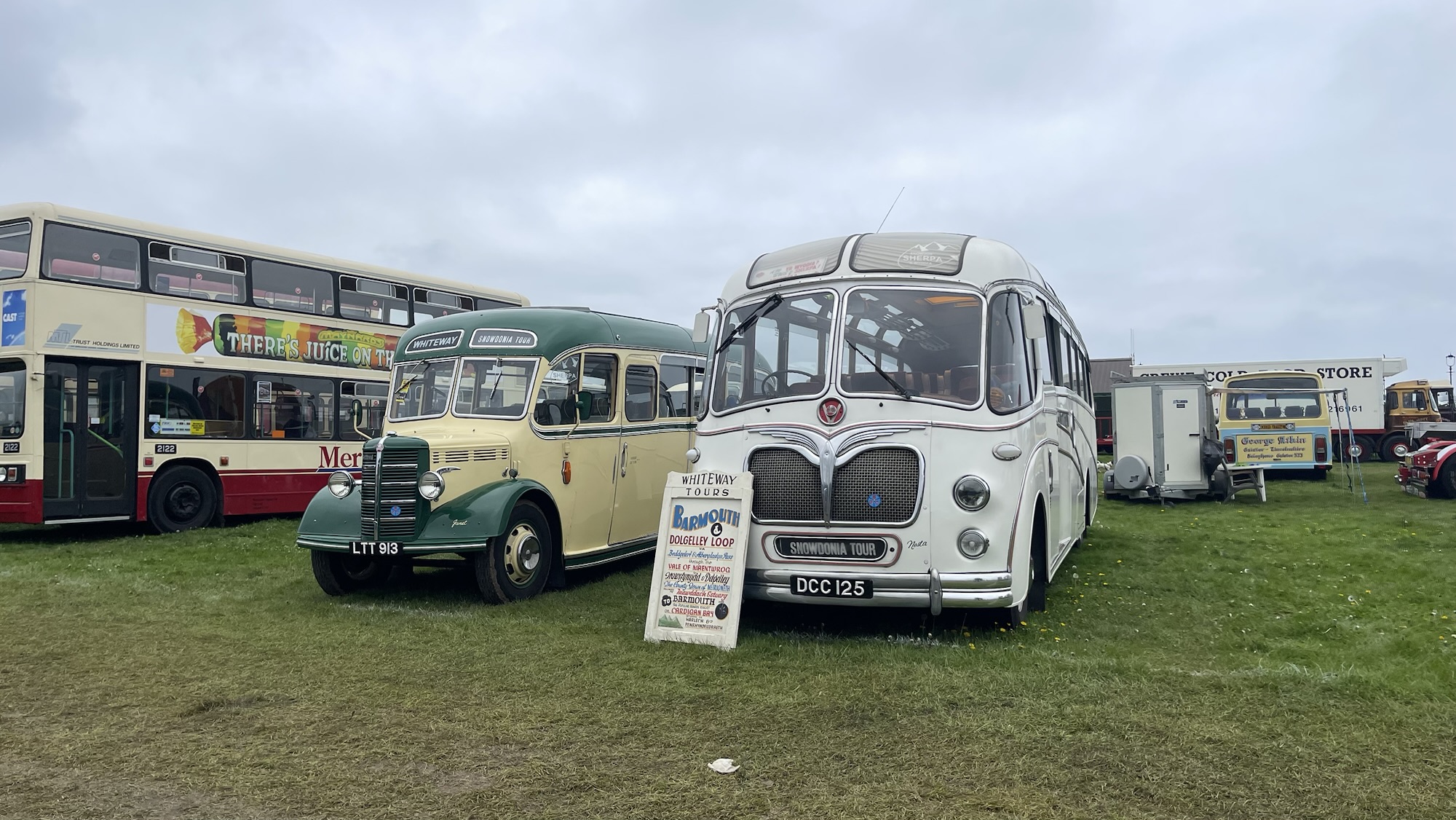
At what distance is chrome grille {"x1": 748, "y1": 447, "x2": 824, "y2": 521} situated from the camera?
6.95 m

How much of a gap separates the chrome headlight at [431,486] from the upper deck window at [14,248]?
26.7 feet

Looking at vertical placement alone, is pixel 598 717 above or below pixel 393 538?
below

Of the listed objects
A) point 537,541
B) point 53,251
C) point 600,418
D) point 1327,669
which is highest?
point 53,251

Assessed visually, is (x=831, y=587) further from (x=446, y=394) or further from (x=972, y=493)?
(x=446, y=394)

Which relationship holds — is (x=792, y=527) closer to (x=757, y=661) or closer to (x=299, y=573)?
(x=757, y=661)

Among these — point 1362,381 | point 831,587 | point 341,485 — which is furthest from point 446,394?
point 1362,381

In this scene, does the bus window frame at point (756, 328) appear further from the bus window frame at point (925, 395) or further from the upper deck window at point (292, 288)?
the upper deck window at point (292, 288)

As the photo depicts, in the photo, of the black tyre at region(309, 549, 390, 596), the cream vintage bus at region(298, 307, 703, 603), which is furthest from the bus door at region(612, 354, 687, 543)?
the black tyre at region(309, 549, 390, 596)

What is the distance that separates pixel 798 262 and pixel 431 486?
11.8 feet

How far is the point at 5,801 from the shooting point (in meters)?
4.06

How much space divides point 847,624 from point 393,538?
380 centimetres

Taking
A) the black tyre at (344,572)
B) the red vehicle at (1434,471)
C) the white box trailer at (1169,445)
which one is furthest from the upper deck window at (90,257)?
the red vehicle at (1434,471)

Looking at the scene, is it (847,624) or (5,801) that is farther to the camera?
(847,624)

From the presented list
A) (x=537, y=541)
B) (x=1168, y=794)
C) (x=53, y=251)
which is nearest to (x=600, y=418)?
(x=537, y=541)
